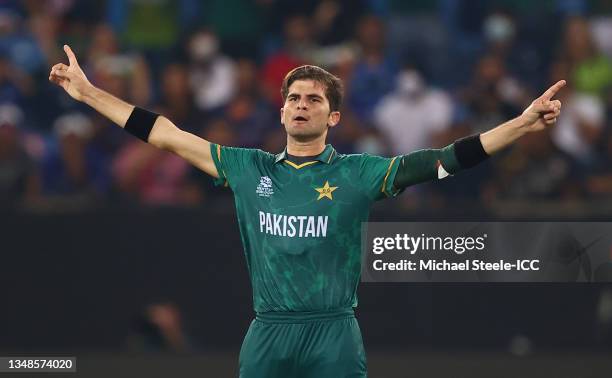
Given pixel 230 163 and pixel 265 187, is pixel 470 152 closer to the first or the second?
pixel 265 187

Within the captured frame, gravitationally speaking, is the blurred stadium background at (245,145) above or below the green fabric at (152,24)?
below

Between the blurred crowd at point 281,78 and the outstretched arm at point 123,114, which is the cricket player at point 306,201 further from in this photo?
the blurred crowd at point 281,78

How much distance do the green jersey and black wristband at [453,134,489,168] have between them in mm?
352

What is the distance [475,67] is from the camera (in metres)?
13.8

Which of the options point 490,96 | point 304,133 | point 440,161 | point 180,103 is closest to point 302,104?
point 304,133

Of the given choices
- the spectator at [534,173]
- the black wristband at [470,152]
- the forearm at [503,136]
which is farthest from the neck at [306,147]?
the spectator at [534,173]

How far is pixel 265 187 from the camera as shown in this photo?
6621 millimetres

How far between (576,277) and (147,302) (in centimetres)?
374

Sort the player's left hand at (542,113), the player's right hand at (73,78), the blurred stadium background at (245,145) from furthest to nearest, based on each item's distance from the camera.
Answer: the blurred stadium background at (245,145) < the player's right hand at (73,78) < the player's left hand at (542,113)

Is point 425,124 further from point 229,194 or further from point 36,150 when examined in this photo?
point 36,150

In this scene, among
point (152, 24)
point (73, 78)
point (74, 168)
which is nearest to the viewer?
point (73, 78)

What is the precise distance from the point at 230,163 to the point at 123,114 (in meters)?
0.62

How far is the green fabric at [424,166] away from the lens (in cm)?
641

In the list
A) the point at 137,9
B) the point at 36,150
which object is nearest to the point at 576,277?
the point at 36,150
